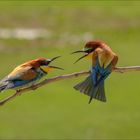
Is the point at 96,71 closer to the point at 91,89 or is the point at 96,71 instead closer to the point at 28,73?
the point at 91,89

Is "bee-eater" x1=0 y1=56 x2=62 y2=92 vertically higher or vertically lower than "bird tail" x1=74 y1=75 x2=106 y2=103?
higher

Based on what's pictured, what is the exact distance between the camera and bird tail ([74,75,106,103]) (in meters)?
4.79

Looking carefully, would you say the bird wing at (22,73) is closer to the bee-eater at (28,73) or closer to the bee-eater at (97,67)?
the bee-eater at (28,73)

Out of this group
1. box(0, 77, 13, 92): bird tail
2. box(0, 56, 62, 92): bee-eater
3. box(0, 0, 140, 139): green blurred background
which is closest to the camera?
box(0, 77, 13, 92): bird tail

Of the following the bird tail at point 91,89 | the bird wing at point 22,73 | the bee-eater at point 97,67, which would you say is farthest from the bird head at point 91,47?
the bird wing at point 22,73

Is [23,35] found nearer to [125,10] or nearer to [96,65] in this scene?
[125,10]

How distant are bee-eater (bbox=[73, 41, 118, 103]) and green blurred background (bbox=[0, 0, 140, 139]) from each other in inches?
292

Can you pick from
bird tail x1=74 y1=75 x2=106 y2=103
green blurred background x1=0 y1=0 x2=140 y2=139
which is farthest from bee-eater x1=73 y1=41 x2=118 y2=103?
green blurred background x1=0 y1=0 x2=140 y2=139

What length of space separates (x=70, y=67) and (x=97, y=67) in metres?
11.7

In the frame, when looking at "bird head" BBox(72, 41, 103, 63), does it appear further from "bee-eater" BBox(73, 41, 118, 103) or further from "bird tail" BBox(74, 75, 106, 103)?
"bird tail" BBox(74, 75, 106, 103)

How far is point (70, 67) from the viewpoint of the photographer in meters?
16.5

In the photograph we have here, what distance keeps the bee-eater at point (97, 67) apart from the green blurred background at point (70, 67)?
292 inches

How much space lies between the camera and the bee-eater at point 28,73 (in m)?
5.04

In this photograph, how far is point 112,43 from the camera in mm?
20156
